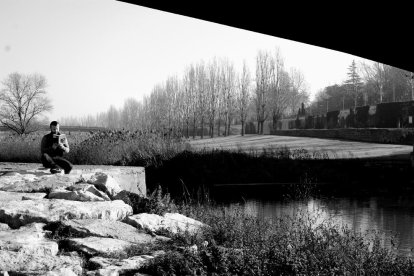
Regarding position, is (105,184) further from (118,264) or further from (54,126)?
(118,264)

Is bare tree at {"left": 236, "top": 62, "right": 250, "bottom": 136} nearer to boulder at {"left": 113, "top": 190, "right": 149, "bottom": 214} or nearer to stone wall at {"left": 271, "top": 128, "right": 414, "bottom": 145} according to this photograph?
stone wall at {"left": 271, "top": 128, "right": 414, "bottom": 145}

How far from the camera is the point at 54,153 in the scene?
8.24 meters

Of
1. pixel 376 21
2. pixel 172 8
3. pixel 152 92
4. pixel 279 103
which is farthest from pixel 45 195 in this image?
pixel 152 92

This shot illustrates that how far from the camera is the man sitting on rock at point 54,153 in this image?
8148 millimetres

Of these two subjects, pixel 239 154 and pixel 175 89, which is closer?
pixel 239 154

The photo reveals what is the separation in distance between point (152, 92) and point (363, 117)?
3300 centimetres

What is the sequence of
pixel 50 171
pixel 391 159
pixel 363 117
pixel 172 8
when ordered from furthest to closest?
pixel 363 117 → pixel 391 159 → pixel 50 171 → pixel 172 8

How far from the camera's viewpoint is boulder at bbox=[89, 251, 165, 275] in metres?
3.58

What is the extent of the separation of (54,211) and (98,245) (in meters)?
1.12

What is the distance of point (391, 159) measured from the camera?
74.7 ft

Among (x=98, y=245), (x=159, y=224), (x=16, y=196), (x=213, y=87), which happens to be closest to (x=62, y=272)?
(x=98, y=245)

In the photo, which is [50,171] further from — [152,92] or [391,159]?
[152,92]

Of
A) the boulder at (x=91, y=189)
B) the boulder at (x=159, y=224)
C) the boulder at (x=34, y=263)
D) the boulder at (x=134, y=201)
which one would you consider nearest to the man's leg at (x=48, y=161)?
the boulder at (x=91, y=189)

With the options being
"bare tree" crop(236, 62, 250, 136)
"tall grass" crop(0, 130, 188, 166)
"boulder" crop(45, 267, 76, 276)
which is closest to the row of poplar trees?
"bare tree" crop(236, 62, 250, 136)
